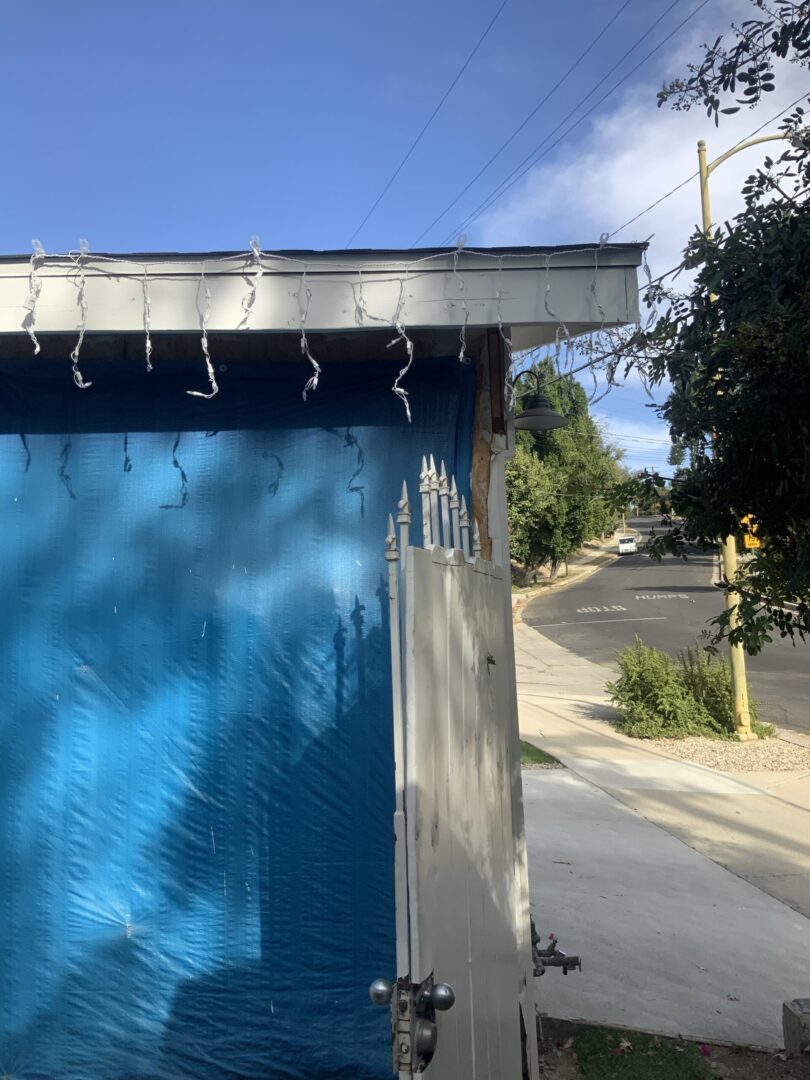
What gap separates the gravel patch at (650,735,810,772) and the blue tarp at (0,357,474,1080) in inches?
314

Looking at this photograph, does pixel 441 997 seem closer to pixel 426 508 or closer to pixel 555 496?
pixel 426 508

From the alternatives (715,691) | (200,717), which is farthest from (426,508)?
(715,691)

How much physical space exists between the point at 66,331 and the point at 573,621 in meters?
24.1

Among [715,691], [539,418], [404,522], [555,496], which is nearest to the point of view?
[404,522]

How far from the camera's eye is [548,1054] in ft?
12.2

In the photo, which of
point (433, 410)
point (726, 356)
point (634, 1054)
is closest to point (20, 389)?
point (433, 410)

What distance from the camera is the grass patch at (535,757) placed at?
10281 mm

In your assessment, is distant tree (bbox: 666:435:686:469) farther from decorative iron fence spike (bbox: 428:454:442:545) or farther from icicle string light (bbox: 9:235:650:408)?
decorative iron fence spike (bbox: 428:454:442:545)

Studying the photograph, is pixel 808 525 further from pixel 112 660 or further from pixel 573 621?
pixel 573 621

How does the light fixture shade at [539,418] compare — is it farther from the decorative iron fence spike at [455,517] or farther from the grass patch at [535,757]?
the grass patch at [535,757]

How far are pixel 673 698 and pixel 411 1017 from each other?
36.1ft

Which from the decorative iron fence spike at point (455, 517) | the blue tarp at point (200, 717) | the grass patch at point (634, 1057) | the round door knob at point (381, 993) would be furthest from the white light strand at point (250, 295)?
the grass patch at point (634, 1057)

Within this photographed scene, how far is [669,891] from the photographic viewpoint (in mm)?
6039

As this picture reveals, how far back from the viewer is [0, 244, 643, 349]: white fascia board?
289cm
